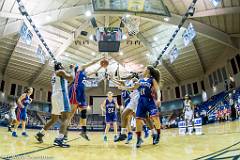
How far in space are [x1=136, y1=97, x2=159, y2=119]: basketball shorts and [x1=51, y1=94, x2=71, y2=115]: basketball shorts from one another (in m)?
1.43

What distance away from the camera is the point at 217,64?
2598 centimetres

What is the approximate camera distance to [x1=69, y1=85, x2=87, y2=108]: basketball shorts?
5.62 m

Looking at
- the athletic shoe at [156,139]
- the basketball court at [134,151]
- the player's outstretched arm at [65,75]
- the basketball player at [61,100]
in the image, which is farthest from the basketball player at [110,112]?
the player's outstretched arm at [65,75]

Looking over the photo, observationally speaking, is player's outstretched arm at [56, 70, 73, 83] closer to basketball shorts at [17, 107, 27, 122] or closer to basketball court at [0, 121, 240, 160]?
basketball court at [0, 121, 240, 160]

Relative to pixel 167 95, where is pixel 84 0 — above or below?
above

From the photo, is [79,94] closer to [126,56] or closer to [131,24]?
[131,24]

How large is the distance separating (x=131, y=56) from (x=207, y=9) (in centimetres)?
1131

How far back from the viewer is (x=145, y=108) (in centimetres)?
518

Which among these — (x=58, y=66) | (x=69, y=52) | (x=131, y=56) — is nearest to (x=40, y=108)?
(x=69, y=52)

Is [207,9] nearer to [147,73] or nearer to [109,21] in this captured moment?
[109,21]

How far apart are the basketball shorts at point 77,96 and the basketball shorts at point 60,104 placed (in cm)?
68

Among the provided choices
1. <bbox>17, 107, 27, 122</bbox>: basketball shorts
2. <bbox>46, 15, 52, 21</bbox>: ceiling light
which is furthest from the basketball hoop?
<bbox>17, 107, 27, 122</bbox>: basketball shorts

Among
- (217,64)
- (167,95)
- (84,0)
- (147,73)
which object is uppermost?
(84,0)

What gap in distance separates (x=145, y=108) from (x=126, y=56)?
20.8 m
